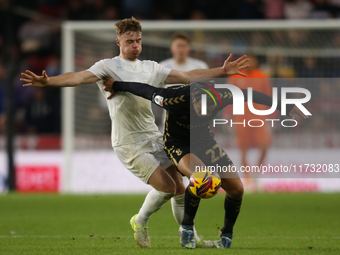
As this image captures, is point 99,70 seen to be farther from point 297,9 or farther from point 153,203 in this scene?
point 297,9

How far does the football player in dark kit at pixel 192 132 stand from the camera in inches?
191

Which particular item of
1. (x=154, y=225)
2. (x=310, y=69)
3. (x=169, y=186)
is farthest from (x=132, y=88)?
(x=310, y=69)

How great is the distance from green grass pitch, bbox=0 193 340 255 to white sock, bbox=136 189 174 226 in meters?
0.28

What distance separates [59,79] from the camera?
→ 4.86 meters

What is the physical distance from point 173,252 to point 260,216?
316 centimetres

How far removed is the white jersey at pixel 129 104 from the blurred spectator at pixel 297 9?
8.78 meters

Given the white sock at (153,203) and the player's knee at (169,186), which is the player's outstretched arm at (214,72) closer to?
the player's knee at (169,186)

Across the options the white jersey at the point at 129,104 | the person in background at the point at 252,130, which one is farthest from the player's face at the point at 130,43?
the person in background at the point at 252,130

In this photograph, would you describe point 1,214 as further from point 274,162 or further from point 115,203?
point 274,162

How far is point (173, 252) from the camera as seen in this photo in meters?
4.68

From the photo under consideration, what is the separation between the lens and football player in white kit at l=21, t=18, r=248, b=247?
520cm

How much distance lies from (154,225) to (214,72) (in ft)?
8.02

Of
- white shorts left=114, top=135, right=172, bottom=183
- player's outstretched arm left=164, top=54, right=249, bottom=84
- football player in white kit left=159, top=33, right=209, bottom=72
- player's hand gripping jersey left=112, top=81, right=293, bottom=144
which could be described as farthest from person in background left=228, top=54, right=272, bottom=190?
player's hand gripping jersey left=112, top=81, right=293, bottom=144

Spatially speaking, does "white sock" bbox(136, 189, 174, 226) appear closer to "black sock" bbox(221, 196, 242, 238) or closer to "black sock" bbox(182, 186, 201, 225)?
"black sock" bbox(182, 186, 201, 225)
